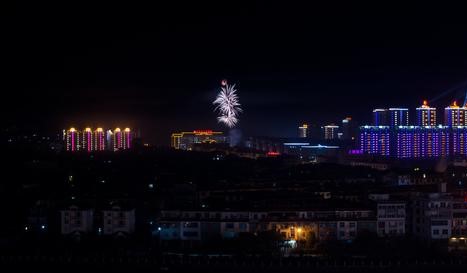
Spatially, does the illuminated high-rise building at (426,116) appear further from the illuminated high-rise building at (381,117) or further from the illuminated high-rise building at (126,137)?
the illuminated high-rise building at (126,137)

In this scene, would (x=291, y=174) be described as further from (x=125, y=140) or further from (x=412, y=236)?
(x=125, y=140)

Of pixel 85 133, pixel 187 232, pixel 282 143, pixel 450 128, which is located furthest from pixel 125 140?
pixel 187 232

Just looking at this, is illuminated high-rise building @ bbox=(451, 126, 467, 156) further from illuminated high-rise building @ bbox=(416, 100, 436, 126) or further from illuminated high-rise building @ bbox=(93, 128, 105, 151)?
illuminated high-rise building @ bbox=(93, 128, 105, 151)

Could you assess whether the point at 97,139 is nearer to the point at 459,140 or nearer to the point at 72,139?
the point at 72,139

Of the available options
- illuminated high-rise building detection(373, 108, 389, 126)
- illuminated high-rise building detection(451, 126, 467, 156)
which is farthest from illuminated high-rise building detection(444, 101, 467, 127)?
illuminated high-rise building detection(373, 108, 389, 126)

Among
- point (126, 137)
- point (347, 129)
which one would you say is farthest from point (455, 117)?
point (126, 137)

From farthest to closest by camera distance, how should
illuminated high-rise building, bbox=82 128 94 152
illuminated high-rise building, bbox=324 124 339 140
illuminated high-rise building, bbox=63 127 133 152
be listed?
illuminated high-rise building, bbox=324 124 339 140 → illuminated high-rise building, bbox=82 128 94 152 → illuminated high-rise building, bbox=63 127 133 152
